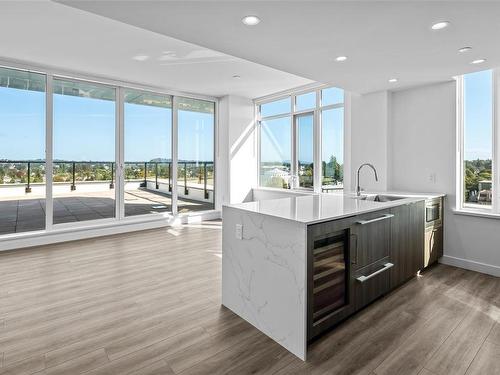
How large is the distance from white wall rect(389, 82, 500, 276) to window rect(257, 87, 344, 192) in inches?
46.9

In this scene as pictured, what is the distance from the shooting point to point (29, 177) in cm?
488

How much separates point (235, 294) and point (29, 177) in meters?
4.47

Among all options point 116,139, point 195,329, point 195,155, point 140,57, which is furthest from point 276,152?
point 195,329

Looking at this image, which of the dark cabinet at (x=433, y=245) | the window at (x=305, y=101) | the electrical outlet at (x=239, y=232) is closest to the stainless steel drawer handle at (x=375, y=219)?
the electrical outlet at (x=239, y=232)

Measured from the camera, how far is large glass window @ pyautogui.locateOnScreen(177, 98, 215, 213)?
21.7 feet

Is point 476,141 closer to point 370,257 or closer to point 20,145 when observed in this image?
point 370,257

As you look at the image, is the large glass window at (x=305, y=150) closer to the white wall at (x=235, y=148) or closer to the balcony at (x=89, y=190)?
the white wall at (x=235, y=148)

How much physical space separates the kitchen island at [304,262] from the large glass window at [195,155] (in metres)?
4.36

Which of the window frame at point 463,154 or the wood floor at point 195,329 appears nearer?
the wood floor at point 195,329

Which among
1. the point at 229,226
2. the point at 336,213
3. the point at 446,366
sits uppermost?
the point at 336,213

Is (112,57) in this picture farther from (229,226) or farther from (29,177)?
(229,226)

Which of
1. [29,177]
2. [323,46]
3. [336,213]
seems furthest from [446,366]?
[29,177]

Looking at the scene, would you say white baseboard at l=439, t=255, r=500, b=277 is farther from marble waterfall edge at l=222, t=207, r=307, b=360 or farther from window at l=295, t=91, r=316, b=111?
window at l=295, t=91, r=316, b=111

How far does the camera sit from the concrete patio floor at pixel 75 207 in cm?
489
